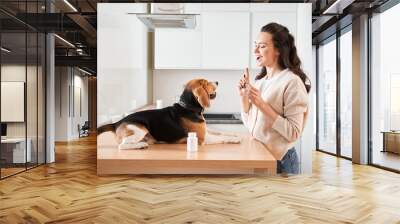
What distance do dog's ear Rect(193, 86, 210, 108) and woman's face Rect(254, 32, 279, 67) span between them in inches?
29.1

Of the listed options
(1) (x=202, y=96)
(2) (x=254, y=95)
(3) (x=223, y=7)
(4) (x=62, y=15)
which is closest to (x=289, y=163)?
(2) (x=254, y=95)

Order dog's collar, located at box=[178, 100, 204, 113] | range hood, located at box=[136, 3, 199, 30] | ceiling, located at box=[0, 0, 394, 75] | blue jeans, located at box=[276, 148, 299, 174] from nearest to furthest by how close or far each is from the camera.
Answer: range hood, located at box=[136, 3, 199, 30]
dog's collar, located at box=[178, 100, 204, 113]
blue jeans, located at box=[276, 148, 299, 174]
ceiling, located at box=[0, 0, 394, 75]

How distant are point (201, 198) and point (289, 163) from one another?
4.78 ft

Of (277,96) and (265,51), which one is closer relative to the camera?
(277,96)

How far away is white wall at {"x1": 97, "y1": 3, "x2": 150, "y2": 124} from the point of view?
4.98 meters

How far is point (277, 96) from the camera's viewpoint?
4051mm

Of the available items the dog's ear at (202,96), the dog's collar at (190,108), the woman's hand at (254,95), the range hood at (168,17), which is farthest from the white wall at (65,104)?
the range hood at (168,17)

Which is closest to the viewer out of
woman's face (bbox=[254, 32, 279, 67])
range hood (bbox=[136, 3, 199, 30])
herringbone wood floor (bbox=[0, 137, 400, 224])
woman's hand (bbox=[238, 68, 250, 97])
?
herringbone wood floor (bbox=[0, 137, 400, 224])

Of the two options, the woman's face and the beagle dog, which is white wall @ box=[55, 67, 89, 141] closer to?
the beagle dog

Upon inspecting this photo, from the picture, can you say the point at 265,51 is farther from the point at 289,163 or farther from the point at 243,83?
the point at 289,163

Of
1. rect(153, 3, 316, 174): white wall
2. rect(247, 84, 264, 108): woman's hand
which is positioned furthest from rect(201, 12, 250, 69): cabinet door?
rect(247, 84, 264, 108): woman's hand

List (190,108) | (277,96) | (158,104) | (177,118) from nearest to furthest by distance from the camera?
(277,96) < (190,108) < (177,118) < (158,104)

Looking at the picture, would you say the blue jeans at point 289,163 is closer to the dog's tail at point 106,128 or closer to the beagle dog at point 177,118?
the beagle dog at point 177,118

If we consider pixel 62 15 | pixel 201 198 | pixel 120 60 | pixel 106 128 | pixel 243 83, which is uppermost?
pixel 62 15
